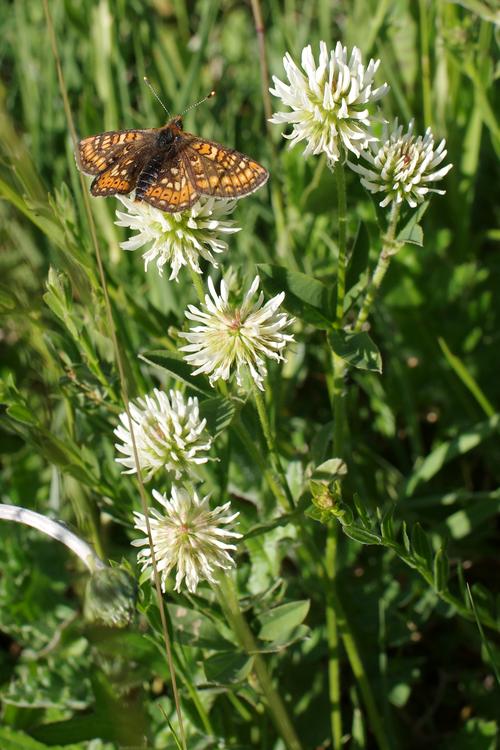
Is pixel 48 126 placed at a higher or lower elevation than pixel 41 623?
higher

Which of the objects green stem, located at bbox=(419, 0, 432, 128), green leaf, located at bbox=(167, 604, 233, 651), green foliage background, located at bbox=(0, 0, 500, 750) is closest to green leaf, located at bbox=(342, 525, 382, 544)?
green foliage background, located at bbox=(0, 0, 500, 750)

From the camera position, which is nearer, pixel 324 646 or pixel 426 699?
pixel 324 646

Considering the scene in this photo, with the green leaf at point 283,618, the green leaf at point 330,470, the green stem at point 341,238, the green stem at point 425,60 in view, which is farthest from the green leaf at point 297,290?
the green stem at point 425,60

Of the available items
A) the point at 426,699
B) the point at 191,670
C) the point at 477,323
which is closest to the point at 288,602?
the point at 191,670

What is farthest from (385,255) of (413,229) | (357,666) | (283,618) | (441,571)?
(357,666)

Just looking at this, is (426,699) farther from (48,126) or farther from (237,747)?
(48,126)

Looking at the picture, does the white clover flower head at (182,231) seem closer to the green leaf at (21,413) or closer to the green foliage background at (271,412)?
the green foliage background at (271,412)

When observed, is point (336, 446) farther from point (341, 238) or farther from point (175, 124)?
point (175, 124)
